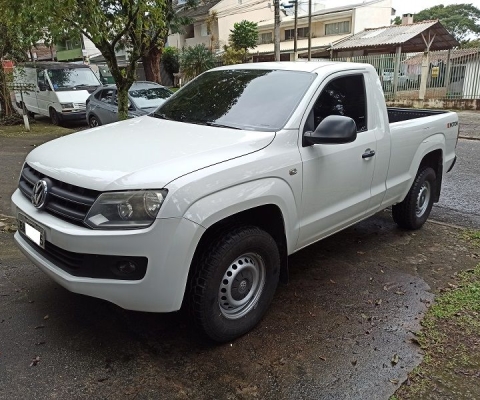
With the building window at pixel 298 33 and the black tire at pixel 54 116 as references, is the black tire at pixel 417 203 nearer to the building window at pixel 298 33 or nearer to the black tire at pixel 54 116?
the black tire at pixel 54 116

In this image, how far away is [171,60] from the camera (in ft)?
120

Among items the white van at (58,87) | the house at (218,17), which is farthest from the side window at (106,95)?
the house at (218,17)

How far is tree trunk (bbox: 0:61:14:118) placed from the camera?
1338 cm

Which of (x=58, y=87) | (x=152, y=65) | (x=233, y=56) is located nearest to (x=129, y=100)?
(x=58, y=87)

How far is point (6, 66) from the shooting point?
12820 millimetres

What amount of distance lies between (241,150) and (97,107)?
9.91m

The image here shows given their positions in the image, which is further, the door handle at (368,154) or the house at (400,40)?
the house at (400,40)

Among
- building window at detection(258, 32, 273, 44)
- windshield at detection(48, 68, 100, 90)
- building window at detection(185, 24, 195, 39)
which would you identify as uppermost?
building window at detection(185, 24, 195, 39)

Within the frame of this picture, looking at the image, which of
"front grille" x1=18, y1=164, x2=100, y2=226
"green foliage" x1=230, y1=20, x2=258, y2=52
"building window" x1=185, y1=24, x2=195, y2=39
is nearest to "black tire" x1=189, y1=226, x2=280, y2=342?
"front grille" x1=18, y1=164, x2=100, y2=226

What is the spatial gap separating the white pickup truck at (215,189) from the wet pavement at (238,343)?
28 centimetres

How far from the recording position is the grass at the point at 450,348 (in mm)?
2561

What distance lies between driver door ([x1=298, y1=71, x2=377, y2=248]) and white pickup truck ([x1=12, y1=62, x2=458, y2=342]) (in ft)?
0.04

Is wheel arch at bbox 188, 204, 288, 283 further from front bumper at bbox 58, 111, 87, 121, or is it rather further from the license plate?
front bumper at bbox 58, 111, 87, 121

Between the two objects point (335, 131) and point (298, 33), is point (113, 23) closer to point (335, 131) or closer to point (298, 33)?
point (335, 131)
